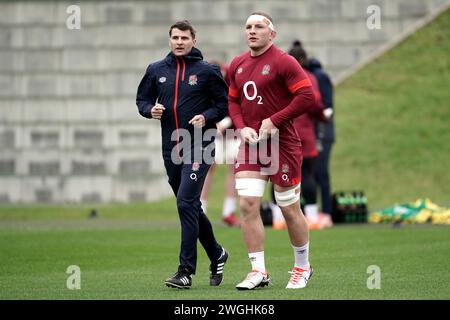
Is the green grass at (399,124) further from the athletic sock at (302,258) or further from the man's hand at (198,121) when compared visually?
the man's hand at (198,121)

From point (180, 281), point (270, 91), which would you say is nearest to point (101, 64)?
point (270, 91)

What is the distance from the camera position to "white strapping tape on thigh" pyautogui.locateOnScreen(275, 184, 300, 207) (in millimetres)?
9430

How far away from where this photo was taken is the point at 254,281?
914 cm

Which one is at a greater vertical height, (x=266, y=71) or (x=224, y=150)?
(x=266, y=71)

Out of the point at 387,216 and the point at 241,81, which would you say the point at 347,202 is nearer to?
the point at 387,216

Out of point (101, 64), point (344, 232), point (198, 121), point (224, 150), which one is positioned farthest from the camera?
point (101, 64)

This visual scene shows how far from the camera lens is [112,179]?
22.1m

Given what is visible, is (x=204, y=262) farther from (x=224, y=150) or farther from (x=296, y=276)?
(x=224, y=150)

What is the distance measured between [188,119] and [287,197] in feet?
3.62

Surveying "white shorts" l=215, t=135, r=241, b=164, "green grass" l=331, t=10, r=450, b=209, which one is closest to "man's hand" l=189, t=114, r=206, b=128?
"green grass" l=331, t=10, r=450, b=209

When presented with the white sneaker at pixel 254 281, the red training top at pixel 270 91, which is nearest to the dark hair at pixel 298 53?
Answer: the red training top at pixel 270 91

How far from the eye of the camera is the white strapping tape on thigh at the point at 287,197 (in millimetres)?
9430

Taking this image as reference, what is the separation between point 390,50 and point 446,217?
829cm
